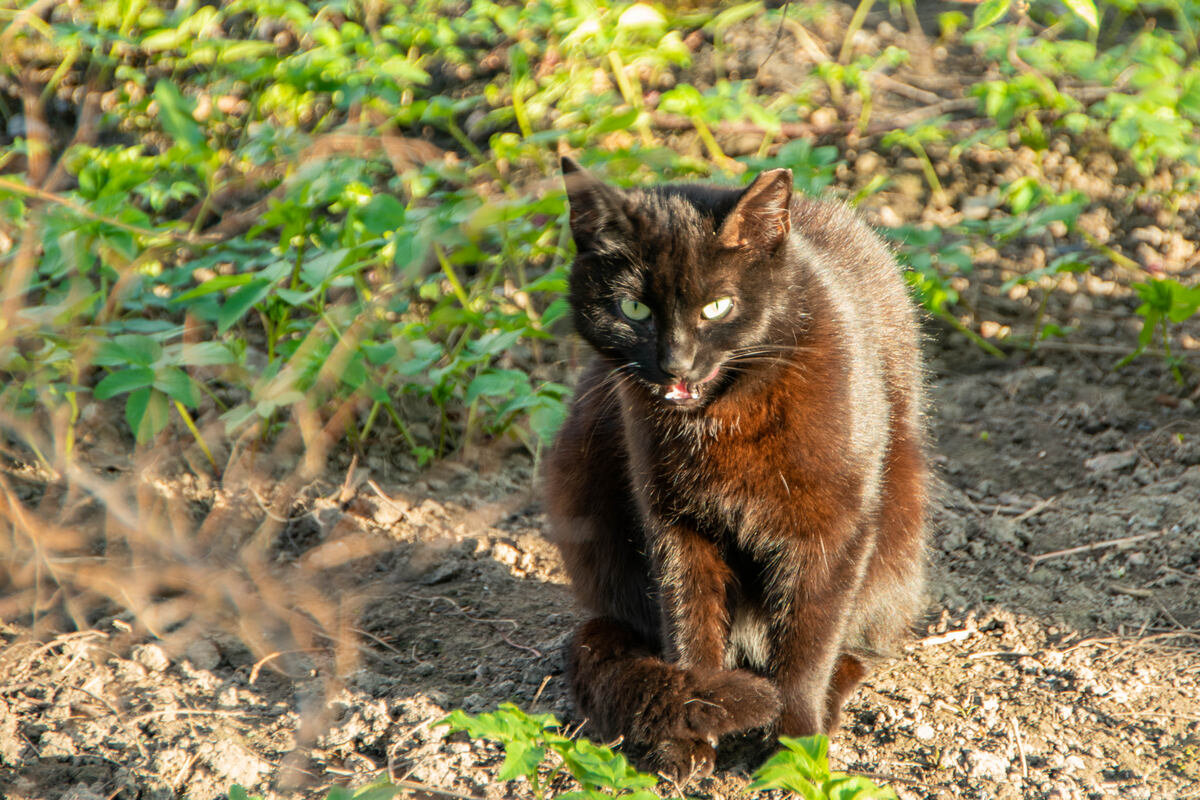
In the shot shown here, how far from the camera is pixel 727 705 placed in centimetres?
230

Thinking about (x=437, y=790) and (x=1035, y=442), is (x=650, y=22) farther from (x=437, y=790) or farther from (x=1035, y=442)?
(x=437, y=790)

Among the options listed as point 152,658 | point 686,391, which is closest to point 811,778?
point 686,391

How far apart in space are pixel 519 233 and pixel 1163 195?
9.27 ft

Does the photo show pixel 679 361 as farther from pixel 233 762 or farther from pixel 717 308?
pixel 233 762

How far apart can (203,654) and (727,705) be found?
1502 mm

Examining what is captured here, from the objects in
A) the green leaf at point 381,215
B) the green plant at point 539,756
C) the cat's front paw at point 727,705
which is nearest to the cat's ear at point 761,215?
the cat's front paw at point 727,705

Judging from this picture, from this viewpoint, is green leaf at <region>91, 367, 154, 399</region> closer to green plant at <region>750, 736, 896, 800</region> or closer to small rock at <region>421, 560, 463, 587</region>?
small rock at <region>421, 560, 463, 587</region>

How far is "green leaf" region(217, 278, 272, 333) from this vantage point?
316 cm

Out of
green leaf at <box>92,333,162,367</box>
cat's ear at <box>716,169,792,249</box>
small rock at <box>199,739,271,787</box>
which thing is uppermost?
cat's ear at <box>716,169,792,249</box>

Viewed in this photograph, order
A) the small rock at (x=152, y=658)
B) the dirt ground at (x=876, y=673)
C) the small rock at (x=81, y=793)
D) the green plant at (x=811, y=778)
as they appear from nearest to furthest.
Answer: the green plant at (x=811, y=778) < the small rock at (x=81, y=793) < the dirt ground at (x=876, y=673) < the small rock at (x=152, y=658)

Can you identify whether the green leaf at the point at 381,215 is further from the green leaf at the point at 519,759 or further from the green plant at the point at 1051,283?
the green plant at the point at 1051,283

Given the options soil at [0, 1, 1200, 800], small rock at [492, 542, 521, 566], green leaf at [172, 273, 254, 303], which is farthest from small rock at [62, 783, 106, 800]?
green leaf at [172, 273, 254, 303]

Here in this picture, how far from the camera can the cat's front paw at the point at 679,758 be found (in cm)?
231

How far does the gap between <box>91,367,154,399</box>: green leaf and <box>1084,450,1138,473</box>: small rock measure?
9.94 ft
